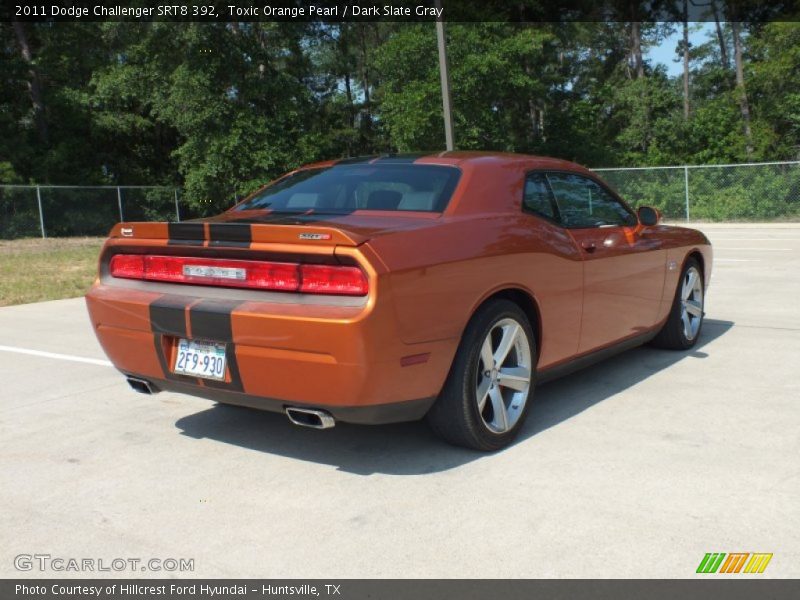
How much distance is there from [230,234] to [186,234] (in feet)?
1.05

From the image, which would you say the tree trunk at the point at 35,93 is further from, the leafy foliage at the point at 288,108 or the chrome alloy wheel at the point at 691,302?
the chrome alloy wheel at the point at 691,302

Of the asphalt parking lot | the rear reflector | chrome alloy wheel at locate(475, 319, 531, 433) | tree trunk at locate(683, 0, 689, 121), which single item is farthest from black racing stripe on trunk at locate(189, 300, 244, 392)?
tree trunk at locate(683, 0, 689, 121)

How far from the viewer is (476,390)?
4023 millimetres

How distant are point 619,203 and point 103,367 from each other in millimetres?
4003

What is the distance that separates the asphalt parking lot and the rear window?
1229 millimetres

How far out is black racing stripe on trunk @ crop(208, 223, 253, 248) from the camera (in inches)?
148

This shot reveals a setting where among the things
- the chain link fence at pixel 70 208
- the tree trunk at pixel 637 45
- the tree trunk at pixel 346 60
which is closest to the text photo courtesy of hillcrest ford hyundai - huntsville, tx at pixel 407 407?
the chain link fence at pixel 70 208

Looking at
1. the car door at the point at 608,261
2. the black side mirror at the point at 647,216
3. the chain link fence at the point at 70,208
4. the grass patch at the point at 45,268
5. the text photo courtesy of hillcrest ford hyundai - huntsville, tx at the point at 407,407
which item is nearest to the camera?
the text photo courtesy of hillcrest ford hyundai - huntsville, tx at the point at 407,407

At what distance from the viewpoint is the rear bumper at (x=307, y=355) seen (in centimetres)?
349

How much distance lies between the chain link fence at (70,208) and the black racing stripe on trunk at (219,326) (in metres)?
23.9

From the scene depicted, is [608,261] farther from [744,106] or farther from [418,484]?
[744,106]

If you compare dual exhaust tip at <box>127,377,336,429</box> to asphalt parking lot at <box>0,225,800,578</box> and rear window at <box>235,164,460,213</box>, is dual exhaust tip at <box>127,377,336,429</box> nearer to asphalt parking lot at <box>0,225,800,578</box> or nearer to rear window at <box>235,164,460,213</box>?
asphalt parking lot at <box>0,225,800,578</box>

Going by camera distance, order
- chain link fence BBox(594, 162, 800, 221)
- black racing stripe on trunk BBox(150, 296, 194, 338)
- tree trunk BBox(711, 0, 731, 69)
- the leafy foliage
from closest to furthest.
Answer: black racing stripe on trunk BBox(150, 296, 194, 338) < chain link fence BBox(594, 162, 800, 221) < the leafy foliage < tree trunk BBox(711, 0, 731, 69)

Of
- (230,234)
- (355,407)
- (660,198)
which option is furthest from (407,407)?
(660,198)
